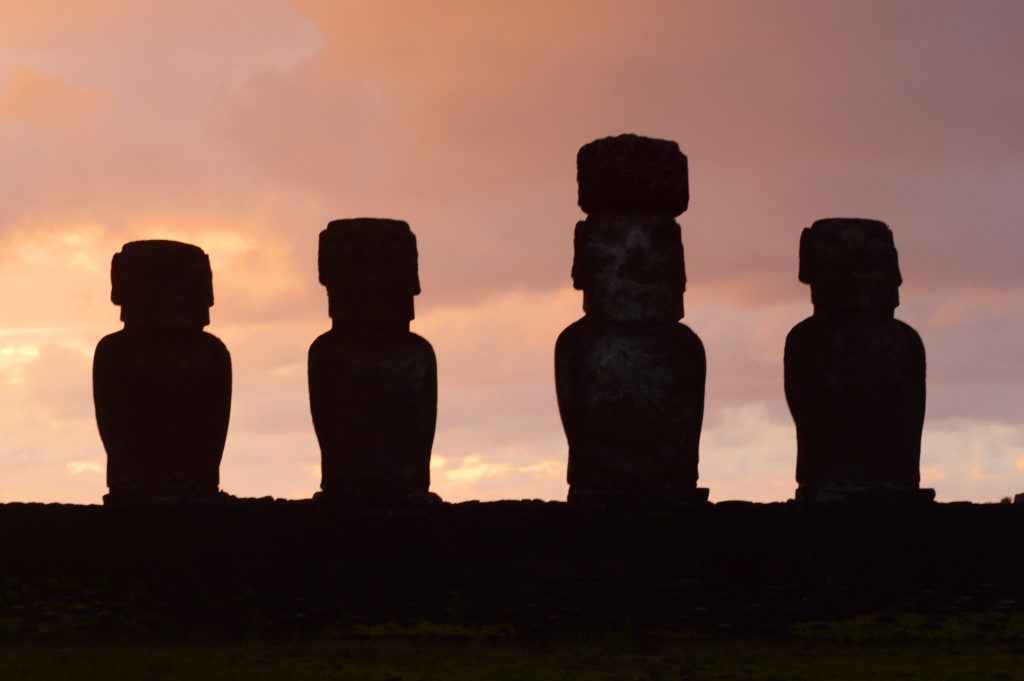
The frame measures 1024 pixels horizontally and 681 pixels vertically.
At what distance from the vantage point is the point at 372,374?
11852mm

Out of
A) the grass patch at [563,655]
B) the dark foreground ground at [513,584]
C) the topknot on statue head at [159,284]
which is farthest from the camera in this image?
the topknot on statue head at [159,284]

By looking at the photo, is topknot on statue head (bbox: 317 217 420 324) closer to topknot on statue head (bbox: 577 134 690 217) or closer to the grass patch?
topknot on statue head (bbox: 577 134 690 217)

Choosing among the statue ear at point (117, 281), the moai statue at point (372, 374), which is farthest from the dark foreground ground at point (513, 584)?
the statue ear at point (117, 281)

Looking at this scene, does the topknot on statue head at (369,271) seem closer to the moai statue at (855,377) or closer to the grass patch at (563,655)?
the moai statue at (855,377)

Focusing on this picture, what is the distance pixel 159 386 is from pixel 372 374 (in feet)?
5.68

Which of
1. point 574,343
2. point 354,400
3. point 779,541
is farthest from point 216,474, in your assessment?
point 779,541

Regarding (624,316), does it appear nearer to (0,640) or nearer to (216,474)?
(216,474)

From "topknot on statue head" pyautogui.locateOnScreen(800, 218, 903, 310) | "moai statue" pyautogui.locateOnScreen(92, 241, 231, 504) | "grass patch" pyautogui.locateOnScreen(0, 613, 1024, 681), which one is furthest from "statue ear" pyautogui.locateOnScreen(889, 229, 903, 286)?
"moai statue" pyautogui.locateOnScreen(92, 241, 231, 504)

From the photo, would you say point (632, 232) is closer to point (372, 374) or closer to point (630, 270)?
point (630, 270)

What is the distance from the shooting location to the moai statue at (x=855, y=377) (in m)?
11.8

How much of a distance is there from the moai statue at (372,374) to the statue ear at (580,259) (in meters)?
1.21

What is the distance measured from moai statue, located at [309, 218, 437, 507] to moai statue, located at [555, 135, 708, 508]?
43.1 inches

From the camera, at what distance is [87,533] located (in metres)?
11.1

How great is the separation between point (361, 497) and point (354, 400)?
2.16 feet
